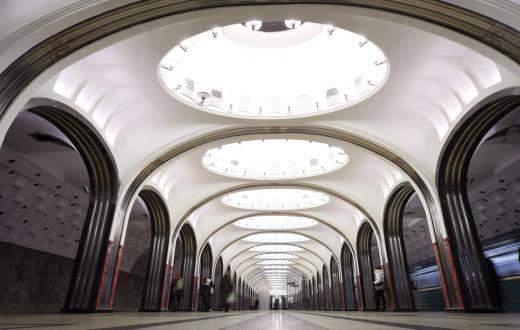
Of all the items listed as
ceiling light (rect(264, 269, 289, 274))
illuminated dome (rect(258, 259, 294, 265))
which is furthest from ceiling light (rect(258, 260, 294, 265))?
ceiling light (rect(264, 269, 289, 274))

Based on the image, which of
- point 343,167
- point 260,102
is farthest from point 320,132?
point 343,167

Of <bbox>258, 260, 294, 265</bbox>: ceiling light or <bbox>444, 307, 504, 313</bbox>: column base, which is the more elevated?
<bbox>258, 260, 294, 265</bbox>: ceiling light

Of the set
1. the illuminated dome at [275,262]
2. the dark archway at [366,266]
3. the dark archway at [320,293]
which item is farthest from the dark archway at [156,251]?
the illuminated dome at [275,262]

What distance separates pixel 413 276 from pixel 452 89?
55.3 ft

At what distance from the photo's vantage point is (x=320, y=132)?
456 inches

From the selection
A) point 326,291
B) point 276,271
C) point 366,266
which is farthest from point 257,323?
point 276,271

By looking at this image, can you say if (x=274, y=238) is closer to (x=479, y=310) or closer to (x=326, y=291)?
(x=326, y=291)

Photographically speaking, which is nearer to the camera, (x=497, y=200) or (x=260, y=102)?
(x=260, y=102)

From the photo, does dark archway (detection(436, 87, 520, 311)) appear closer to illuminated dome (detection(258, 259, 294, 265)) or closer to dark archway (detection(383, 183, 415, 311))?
dark archway (detection(383, 183, 415, 311))

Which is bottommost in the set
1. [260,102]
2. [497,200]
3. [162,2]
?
[497,200]

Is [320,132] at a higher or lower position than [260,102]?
lower

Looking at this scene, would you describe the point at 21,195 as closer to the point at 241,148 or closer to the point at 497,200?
the point at 241,148

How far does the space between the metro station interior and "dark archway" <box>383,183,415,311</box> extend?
0.22 ft

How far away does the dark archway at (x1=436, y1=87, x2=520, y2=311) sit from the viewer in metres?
8.68
